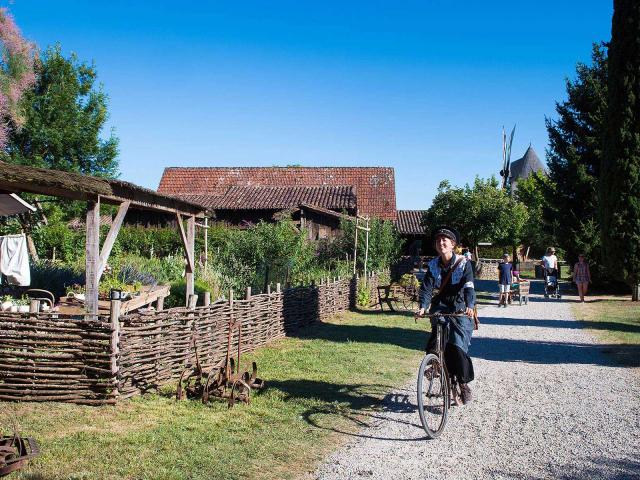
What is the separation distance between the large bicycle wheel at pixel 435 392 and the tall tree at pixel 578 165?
20.6 metres

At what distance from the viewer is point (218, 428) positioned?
5.76 metres

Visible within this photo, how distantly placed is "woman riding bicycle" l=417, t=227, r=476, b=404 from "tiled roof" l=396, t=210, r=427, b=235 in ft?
124

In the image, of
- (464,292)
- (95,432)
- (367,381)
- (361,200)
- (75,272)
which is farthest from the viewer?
(361,200)

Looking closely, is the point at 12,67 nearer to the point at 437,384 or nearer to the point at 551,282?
the point at 551,282

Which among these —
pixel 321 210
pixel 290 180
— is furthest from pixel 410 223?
pixel 321 210

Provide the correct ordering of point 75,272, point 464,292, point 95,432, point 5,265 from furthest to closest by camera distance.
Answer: point 75,272 → point 5,265 → point 464,292 → point 95,432

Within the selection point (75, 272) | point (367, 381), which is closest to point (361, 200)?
point (75, 272)

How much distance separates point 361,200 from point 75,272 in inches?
1018

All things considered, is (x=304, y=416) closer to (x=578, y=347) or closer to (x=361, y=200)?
(x=578, y=347)

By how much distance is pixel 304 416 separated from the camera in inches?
245

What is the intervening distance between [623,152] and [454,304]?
30.2ft

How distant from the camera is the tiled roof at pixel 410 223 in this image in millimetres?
45562

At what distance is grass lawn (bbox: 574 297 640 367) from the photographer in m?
10.8

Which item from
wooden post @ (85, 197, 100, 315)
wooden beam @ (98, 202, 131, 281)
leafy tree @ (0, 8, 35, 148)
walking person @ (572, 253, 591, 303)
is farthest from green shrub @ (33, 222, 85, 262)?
walking person @ (572, 253, 591, 303)
